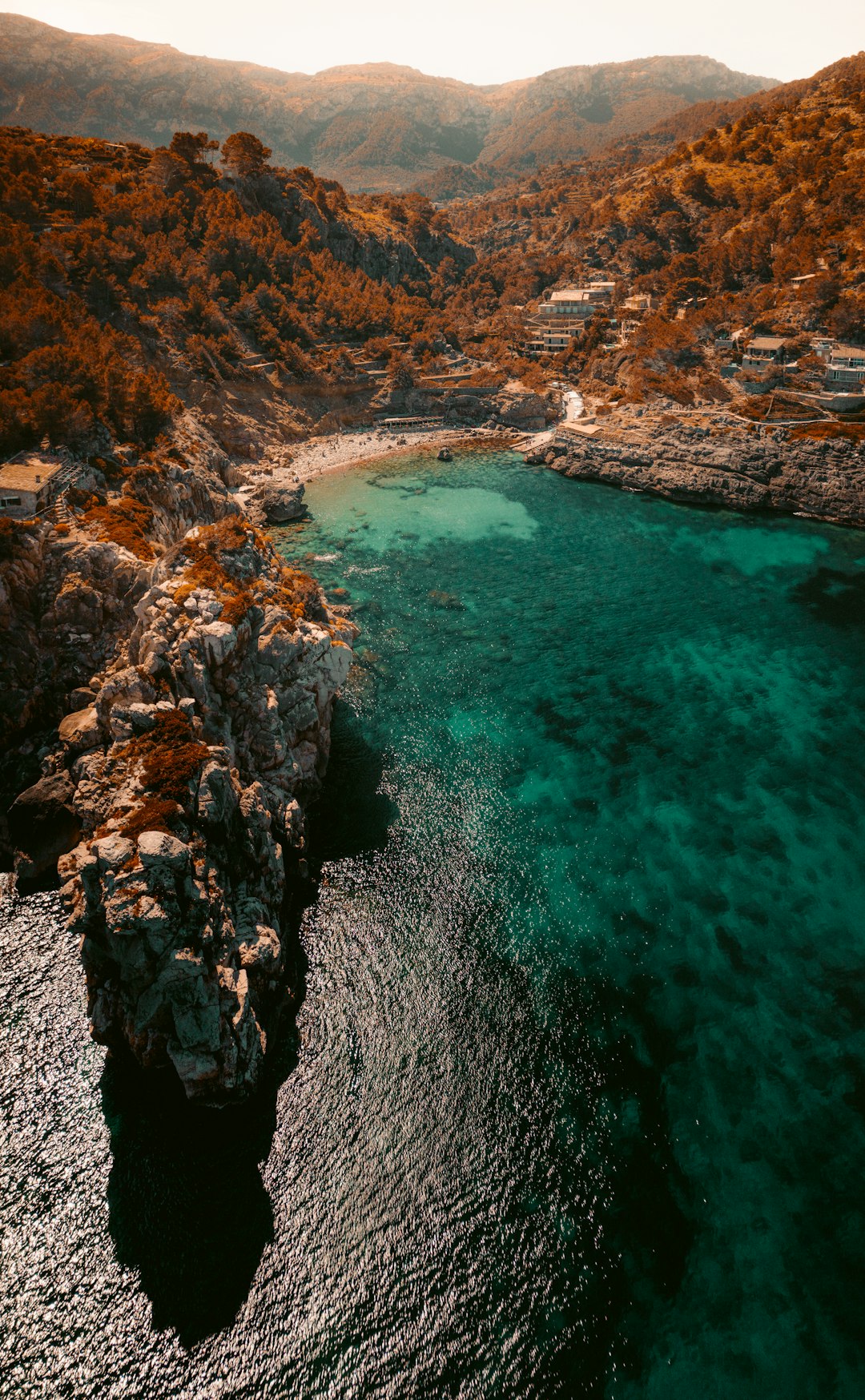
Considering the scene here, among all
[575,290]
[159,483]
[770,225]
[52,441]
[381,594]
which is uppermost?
[770,225]

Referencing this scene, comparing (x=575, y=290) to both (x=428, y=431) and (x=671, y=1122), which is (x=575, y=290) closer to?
(x=428, y=431)

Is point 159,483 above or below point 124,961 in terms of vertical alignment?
above

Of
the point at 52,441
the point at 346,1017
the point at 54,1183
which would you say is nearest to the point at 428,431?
the point at 52,441

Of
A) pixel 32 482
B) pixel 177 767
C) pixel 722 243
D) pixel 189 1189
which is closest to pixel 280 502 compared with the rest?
pixel 32 482

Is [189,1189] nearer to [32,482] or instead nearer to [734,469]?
[32,482]

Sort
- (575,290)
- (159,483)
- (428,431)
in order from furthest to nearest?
(575,290) < (428,431) < (159,483)

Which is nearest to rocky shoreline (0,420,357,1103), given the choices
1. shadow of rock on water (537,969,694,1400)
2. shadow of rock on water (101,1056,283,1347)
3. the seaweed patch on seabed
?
shadow of rock on water (101,1056,283,1347)

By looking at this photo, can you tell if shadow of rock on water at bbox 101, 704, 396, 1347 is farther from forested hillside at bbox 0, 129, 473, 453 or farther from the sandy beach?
the sandy beach
